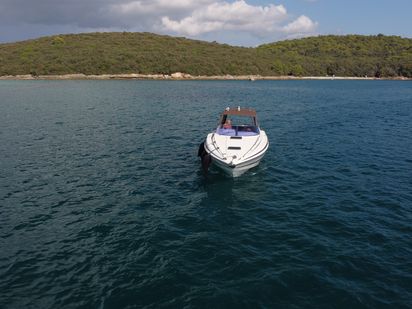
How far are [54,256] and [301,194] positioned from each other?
46.5 feet

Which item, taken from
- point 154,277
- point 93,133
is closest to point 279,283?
point 154,277

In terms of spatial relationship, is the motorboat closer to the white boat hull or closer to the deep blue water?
the white boat hull

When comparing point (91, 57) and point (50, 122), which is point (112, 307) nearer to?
point (50, 122)

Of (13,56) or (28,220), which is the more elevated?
(13,56)

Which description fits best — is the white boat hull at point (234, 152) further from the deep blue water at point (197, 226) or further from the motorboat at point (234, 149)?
the deep blue water at point (197, 226)

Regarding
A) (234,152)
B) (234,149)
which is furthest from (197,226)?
(234,149)

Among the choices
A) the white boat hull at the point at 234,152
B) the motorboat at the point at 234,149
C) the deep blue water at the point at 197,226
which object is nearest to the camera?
the deep blue water at the point at 197,226

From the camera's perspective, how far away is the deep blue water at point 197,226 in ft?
39.4

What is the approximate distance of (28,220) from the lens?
1738 centimetres

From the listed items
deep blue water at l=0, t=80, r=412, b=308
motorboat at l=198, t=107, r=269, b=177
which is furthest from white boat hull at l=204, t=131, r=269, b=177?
deep blue water at l=0, t=80, r=412, b=308

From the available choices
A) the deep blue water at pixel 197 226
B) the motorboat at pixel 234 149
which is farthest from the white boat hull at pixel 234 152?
the deep blue water at pixel 197 226

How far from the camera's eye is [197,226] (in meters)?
16.9

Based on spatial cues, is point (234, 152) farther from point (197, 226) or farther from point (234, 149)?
point (197, 226)

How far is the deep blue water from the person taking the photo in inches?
472
